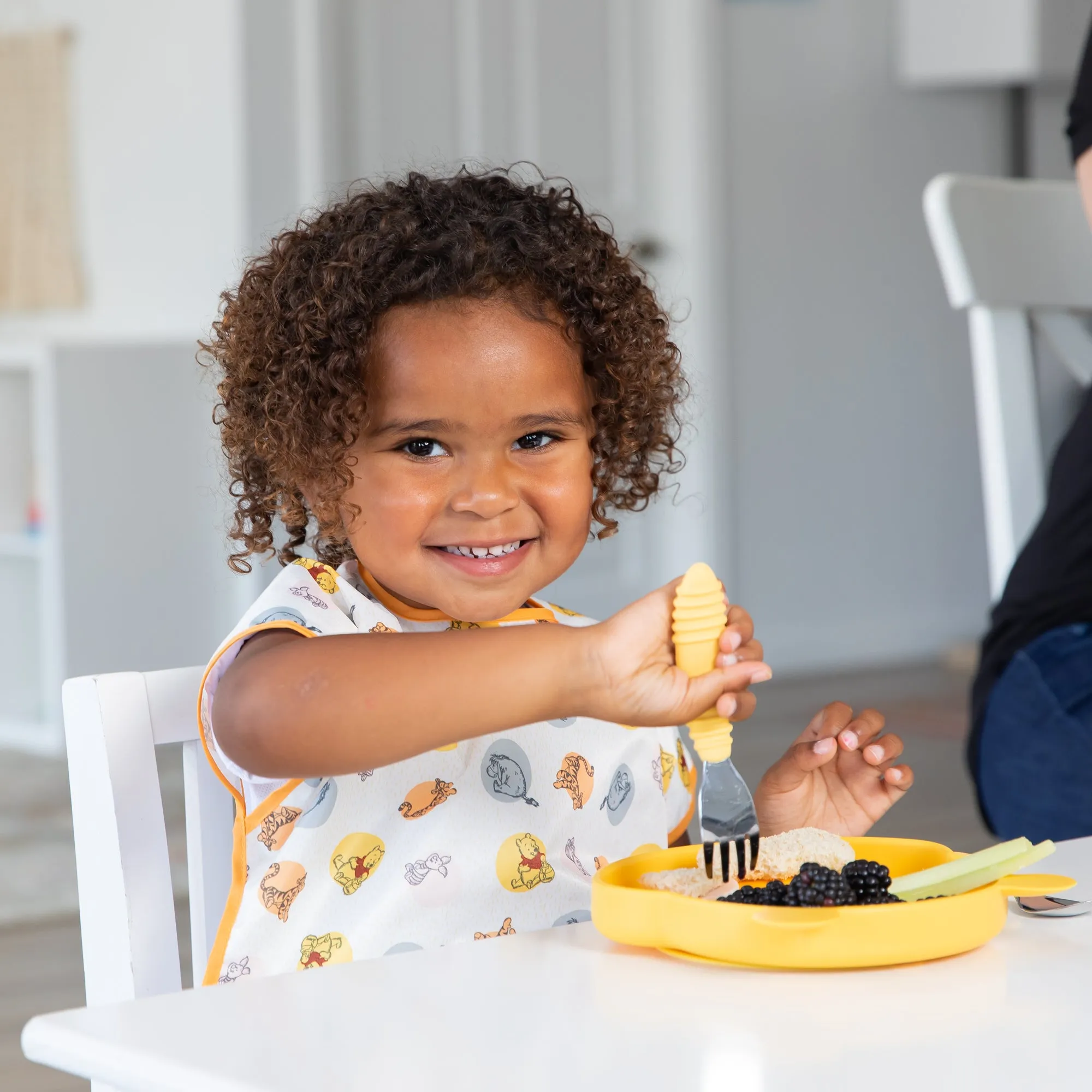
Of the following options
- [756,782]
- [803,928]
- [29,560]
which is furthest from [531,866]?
[29,560]

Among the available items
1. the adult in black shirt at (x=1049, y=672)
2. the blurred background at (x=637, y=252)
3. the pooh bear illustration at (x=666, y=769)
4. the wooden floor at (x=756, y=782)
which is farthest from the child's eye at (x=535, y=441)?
the blurred background at (x=637, y=252)

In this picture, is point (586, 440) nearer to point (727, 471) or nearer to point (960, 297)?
point (960, 297)

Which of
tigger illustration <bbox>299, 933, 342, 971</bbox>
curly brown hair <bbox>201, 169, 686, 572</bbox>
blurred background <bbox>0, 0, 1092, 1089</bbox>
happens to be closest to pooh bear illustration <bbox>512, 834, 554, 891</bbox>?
tigger illustration <bbox>299, 933, 342, 971</bbox>

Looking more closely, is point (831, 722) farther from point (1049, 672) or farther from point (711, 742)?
point (1049, 672)

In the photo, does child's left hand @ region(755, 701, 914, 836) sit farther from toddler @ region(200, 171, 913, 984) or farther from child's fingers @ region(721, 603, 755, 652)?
child's fingers @ region(721, 603, 755, 652)

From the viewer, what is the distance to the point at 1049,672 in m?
1.28

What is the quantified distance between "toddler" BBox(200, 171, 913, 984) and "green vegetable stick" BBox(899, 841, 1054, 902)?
0.68 ft

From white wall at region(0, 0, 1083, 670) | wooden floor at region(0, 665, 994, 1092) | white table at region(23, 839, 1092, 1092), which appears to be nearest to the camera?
white table at region(23, 839, 1092, 1092)

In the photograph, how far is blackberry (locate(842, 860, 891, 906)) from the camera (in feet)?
2.05

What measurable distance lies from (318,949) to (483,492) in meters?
0.26

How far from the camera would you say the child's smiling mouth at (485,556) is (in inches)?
36.6

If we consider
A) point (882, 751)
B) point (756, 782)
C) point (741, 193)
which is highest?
point (741, 193)

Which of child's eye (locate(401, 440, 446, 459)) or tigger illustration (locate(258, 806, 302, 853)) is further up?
child's eye (locate(401, 440, 446, 459))

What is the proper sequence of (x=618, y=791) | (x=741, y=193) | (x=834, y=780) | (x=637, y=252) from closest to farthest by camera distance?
1. (x=834, y=780)
2. (x=618, y=791)
3. (x=637, y=252)
4. (x=741, y=193)
